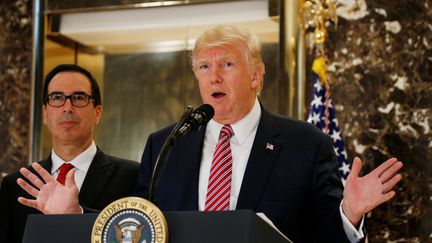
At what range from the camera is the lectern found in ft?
7.97

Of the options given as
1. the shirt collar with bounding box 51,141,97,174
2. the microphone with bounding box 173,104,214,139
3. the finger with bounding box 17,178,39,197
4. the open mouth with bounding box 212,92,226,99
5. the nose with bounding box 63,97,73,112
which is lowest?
the shirt collar with bounding box 51,141,97,174

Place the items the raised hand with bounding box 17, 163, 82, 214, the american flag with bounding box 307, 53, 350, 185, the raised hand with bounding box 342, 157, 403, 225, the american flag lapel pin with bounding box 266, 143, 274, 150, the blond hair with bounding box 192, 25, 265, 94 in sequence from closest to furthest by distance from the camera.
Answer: the raised hand with bounding box 342, 157, 403, 225, the raised hand with bounding box 17, 163, 82, 214, the american flag lapel pin with bounding box 266, 143, 274, 150, the blond hair with bounding box 192, 25, 265, 94, the american flag with bounding box 307, 53, 350, 185

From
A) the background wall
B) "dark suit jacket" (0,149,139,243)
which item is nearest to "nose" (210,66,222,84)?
"dark suit jacket" (0,149,139,243)

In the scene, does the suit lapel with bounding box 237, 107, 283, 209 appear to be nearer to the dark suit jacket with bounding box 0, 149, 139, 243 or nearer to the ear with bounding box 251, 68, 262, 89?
the ear with bounding box 251, 68, 262, 89

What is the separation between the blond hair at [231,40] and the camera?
3654mm

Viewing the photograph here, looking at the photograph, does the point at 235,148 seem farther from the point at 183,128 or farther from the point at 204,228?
the point at 204,228

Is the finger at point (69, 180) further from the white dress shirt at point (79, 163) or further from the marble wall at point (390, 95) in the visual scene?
the marble wall at point (390, 95)

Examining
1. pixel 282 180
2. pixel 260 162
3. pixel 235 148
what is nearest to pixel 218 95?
pixel 235 148

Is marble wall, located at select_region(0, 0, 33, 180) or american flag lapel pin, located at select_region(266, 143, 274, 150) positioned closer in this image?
american flag lapel pin, located at select_region(266, 143, 274, 150)

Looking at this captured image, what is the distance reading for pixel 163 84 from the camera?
6512 mm

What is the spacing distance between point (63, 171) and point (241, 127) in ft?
3.74

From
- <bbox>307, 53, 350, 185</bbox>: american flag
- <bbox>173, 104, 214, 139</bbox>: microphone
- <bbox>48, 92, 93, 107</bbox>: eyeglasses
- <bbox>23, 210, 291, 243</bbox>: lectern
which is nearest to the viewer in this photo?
<bbox>23, 210, 291, 243</bbox>: lectern

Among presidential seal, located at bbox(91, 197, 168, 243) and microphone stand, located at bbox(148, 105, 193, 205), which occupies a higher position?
microphone stand, located at bbox(148, 105, 193, 205)

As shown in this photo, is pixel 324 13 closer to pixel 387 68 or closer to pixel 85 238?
pixel 387 68
